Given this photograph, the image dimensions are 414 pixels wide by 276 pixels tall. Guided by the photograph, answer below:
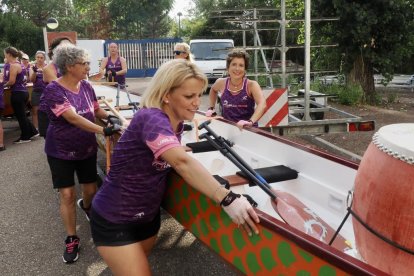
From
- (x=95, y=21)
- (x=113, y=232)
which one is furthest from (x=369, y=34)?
(x=95, y=21)

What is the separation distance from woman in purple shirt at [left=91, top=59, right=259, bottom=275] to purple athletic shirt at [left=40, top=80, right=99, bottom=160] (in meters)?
1.46

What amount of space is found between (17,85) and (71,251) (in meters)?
5.79

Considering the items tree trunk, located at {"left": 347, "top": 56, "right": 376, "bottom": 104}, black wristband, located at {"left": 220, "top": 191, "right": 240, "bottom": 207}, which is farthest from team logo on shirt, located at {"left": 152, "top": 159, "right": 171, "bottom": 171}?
tree trunk, located at {"left": 347, "top": 56, "right": 376, "bottom": 104}

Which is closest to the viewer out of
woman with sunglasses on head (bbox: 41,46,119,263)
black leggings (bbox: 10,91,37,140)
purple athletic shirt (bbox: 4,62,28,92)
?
woman with sunglasses on head (bbox: 41,46,119,263)

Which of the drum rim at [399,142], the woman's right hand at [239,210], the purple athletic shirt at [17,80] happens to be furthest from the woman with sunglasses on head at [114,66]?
the drum rim at [399,142]

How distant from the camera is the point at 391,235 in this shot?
1.72 m

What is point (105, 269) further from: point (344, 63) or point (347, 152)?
point (344, 63)

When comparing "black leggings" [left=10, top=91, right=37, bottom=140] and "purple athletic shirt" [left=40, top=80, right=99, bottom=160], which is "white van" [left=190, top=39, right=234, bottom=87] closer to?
"black leggings" [left=10, top=91, right=37, bottom=140]

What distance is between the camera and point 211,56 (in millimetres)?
16672

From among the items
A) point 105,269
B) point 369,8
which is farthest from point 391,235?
point 369,8

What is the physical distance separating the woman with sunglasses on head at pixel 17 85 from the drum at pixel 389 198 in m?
7.88

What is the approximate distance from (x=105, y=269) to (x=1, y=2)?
165 feet

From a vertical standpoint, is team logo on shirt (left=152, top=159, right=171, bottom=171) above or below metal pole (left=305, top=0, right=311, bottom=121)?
below

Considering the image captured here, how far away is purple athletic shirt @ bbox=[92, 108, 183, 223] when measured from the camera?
2064 millimetres
